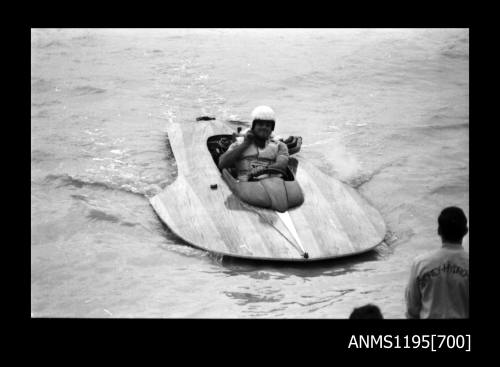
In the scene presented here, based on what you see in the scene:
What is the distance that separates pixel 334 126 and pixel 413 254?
15.8 feet

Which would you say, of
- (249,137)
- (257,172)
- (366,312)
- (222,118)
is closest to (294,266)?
(257,172)

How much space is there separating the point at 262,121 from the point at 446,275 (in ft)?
13.3

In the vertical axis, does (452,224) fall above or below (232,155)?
below

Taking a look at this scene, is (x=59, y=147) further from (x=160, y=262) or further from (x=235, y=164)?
(x=160, y=262)

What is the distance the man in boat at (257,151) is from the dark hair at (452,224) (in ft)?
12.4

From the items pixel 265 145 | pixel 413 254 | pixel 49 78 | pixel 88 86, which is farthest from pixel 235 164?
pixel 49 78

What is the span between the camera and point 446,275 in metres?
3.69

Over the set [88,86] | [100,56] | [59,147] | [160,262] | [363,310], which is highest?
[100,56]

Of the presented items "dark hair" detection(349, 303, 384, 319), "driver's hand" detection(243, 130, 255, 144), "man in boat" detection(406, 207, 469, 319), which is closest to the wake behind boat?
"driver's hand" detection(243, 130, 255, 144)

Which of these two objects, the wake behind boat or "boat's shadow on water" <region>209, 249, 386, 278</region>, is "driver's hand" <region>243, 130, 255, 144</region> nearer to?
the wake behind boat

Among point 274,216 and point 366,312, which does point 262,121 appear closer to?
point 274,216

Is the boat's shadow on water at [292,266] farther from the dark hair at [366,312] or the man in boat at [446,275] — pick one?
the dark hair at [366,312]

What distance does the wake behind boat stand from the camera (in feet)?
20.7

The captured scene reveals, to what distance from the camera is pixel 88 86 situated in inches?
517
